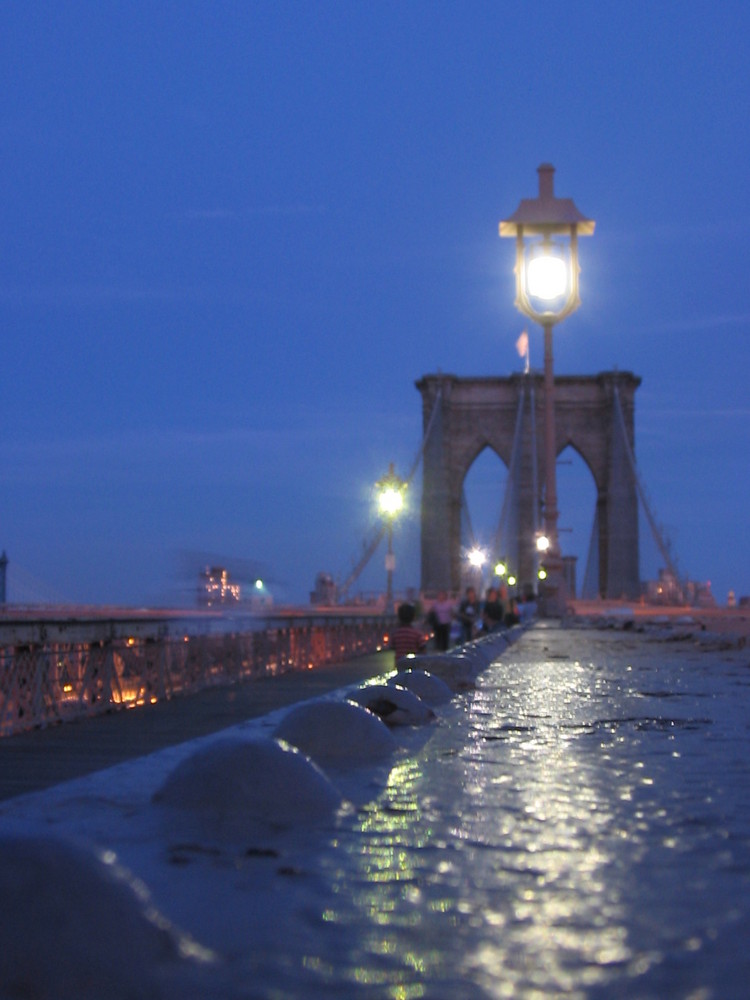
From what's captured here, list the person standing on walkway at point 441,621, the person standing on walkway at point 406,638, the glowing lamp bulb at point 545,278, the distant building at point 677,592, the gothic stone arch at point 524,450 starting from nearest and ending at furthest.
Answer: the person standing on walkway at point 406,638 → the person standing on walkway at point 441,621 → the glowing lamp bulb at point 545,278 → the distant building at point 677,592 → the gothic stone arch at point 524,450

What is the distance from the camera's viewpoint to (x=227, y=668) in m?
13.7

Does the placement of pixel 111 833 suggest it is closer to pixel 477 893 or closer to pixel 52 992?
pixel 477 893

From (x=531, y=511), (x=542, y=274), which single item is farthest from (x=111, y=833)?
(x=531, y=511)

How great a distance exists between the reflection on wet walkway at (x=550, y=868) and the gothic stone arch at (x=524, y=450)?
55774 millimetres

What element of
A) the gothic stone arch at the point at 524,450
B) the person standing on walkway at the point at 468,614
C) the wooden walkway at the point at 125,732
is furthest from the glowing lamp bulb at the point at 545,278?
the gothic stone arch at the point at 524,450

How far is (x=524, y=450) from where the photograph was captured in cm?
6216

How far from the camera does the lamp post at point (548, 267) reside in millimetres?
26469

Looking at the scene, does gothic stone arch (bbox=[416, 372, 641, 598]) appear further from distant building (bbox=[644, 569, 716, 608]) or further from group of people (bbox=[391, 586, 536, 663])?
group of people (bbox=[391, 586, 536, 663])

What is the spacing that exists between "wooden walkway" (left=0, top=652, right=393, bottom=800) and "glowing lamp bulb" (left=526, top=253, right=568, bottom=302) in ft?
49.6

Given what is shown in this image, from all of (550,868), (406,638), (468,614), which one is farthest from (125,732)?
(468,614)

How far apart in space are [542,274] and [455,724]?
22.5 meters

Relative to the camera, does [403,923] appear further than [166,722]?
No

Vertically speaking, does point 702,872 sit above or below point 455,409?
below

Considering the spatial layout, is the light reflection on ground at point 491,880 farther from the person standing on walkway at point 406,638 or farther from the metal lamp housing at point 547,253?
the metal lamp housing at point 547,253
